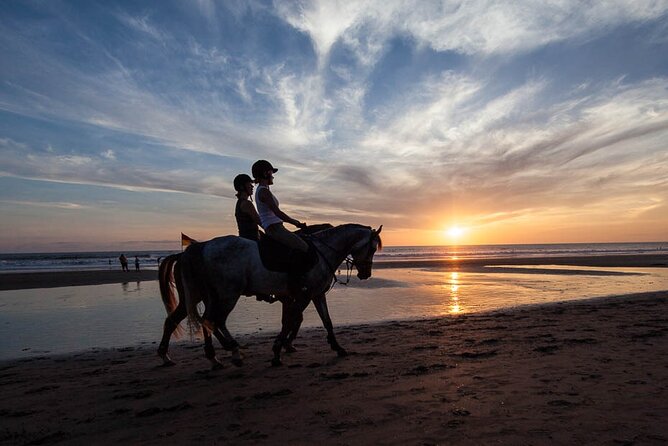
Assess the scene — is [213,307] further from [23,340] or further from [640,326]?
[640,326]

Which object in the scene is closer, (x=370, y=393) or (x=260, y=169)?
(x=370, y=393)

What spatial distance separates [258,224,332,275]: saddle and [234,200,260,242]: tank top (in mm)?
675

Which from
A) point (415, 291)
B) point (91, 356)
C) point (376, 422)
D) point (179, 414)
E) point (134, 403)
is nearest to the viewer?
point (376, 422)

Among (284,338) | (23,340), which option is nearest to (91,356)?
(23,340)

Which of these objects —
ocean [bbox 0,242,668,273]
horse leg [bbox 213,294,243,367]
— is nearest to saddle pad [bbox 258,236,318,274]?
horse leg [bbox 213,294,243,367]

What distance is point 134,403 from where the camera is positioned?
5.03 m

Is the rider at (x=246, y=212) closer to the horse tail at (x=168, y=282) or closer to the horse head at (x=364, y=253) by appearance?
the horse tail at (x=168, y=282)

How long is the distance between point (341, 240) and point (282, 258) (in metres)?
1.30

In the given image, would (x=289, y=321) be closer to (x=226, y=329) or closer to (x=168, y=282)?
(x=226, y=329)

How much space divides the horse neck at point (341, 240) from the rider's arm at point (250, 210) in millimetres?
1241

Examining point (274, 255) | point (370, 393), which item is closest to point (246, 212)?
point (274, 255)

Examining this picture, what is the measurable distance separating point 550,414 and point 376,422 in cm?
177

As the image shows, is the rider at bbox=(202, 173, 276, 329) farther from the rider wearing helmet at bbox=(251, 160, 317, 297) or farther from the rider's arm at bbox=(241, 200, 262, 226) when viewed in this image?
the rider wearing helmet at bbox=(251, 160, 317, 297)

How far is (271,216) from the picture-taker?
22.0ft
